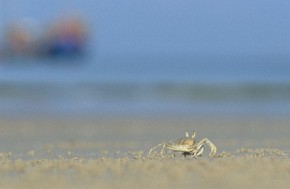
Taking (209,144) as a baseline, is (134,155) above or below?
below

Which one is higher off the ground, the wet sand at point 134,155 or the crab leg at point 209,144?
the crab leg at point 209,144

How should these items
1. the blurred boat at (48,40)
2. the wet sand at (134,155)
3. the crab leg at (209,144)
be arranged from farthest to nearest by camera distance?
the blurred boat at (48,40)
the crab leg at (209,144)
the wet sand at (134,155)

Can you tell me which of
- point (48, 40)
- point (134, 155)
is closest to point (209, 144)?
point (134, 155)

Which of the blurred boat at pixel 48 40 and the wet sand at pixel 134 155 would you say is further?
the blurred boat at pixel 48 40

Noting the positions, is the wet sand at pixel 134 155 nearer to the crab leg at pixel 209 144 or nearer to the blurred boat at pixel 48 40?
the crab leg at pixel 209 144

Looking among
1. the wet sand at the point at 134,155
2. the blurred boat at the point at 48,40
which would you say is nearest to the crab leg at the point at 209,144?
the wet sand at the point at 134,155

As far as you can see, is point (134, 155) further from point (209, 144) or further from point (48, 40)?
point (48, 40)

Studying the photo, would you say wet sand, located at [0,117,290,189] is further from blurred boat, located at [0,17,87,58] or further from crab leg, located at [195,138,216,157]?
blurred boat, located at [0,17,87,58]

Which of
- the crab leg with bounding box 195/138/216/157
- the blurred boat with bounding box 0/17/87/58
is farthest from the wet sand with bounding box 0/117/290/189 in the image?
the blurred boat with bounding box 0/17/87/58
